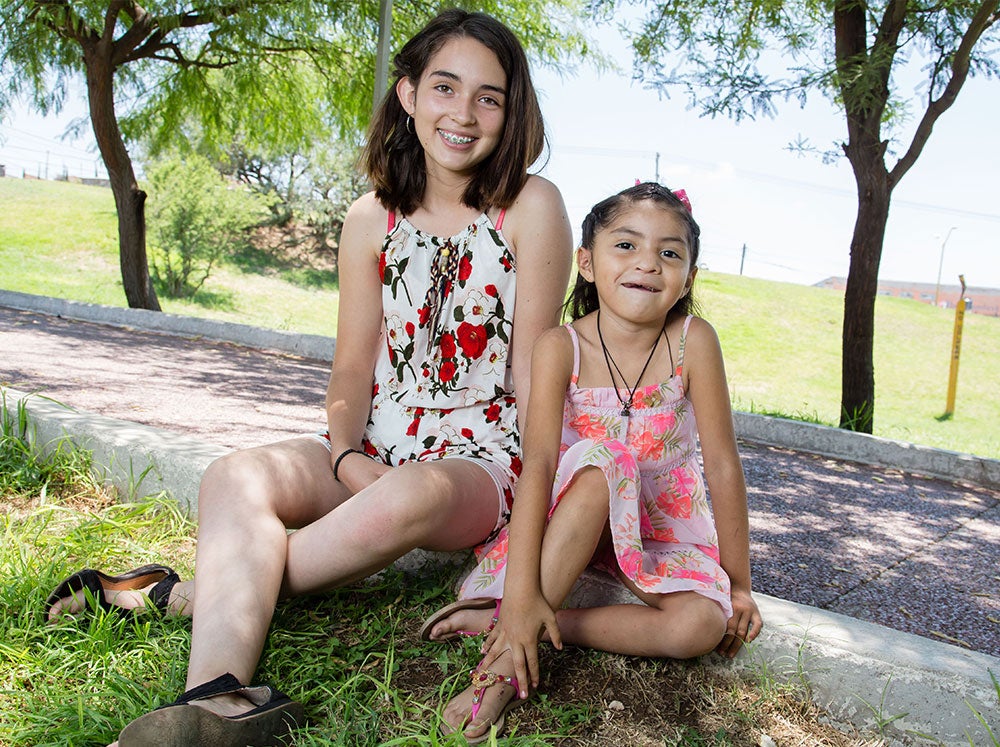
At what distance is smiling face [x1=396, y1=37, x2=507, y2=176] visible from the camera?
2396mm

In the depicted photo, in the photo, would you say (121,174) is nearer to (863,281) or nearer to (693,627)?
(863,281)

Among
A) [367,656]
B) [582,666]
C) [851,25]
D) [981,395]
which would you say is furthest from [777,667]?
[981,395]

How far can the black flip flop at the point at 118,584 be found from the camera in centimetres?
221

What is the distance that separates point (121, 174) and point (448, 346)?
10.7 m

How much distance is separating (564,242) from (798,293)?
22.6 m

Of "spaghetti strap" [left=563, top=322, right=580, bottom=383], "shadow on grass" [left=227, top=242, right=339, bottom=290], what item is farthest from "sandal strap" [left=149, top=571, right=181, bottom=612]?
"shadow on grass" [left=227, top=242, right=339, bottom=290]

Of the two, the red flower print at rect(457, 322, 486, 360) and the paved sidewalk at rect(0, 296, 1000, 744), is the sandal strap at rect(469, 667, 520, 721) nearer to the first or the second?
the red flower print at rect(457, 322, 486, 360)

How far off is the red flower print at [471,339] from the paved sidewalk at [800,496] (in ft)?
4.19

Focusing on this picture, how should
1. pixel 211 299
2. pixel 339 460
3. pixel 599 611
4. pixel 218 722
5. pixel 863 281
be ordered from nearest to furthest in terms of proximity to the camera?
pixel 218 722, pixel 599 611, pixel 339 460, pixel 863 281, pixel 211 299

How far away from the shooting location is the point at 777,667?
2.04 metres

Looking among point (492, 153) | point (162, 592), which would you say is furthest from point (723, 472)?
point (162, 592)

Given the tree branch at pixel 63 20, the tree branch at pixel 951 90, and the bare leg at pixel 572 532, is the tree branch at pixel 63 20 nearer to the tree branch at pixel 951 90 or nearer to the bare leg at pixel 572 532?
the tree branch at pixel 951 90

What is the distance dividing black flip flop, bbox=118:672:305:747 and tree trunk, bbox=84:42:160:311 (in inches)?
443

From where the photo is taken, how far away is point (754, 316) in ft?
66.8
